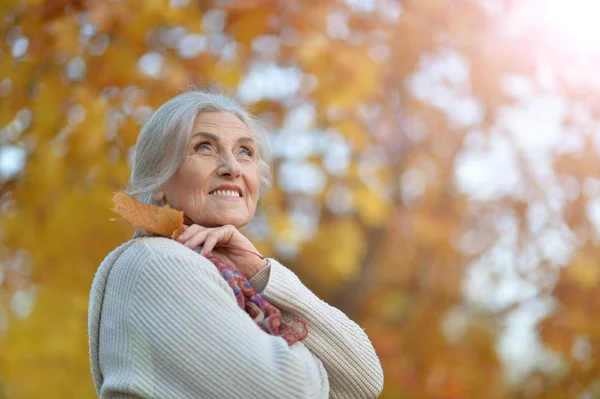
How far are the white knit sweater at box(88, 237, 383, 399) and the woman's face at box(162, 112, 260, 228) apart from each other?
19 cm

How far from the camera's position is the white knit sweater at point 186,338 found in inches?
65.4

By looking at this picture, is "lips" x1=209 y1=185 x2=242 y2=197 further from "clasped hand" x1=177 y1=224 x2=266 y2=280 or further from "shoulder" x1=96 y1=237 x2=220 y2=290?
"shoulder" x1=96 y1=237 x2=220 y2=290

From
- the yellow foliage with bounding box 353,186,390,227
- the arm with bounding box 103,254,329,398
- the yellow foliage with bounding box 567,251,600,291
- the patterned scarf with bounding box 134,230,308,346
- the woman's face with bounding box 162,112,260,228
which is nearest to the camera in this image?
the arm with bounding box 103,254,329,398

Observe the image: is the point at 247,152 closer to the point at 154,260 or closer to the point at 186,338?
the point at 154,260

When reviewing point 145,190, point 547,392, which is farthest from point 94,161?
point 547,392

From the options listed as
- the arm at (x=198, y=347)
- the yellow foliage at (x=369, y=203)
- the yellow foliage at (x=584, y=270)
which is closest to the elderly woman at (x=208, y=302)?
the arm at (x=198, y=347)

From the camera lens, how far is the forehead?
207 cm

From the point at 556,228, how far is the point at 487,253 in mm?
1752

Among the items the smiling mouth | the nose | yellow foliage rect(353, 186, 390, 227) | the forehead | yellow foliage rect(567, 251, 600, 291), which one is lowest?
yellow foliage rect(567, 251, 600, 291)

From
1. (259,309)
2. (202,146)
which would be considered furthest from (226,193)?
(259,309)

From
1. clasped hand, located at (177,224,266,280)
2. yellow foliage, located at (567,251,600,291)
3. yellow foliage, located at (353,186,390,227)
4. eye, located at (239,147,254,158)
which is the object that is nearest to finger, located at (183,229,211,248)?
clasped hand, located at (177,224,266,280)

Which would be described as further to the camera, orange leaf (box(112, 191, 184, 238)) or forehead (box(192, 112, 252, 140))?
forehead (box(192, 112, 252, 140))

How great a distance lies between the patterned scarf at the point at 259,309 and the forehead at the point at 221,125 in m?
0.33

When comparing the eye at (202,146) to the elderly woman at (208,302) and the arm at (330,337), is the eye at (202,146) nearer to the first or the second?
the elderly woman at (208,302)
